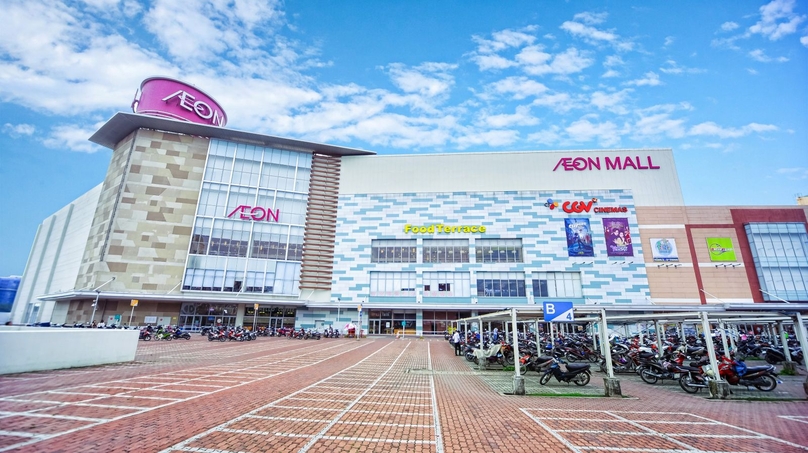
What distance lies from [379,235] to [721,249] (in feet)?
140

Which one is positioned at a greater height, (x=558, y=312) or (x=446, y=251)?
(x=446, y=251)

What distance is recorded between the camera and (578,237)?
141ft

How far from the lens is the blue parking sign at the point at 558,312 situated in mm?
11070

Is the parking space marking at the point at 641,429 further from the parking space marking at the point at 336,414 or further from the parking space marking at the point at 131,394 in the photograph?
the parking space marking at the point at 131,394

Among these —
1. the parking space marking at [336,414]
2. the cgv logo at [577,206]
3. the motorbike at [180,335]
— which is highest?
the cgv logo at [577,206]

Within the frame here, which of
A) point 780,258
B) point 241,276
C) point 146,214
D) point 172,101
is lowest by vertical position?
point 241,276

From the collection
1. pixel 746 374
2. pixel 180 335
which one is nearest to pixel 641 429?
pixel 746 374

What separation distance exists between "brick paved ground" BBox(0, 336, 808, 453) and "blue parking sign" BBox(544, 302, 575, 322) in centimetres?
233

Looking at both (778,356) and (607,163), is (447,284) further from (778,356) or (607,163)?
(778,356)

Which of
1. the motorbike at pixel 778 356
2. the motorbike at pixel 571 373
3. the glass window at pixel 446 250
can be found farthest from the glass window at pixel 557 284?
the motorbike at pixel 571 373

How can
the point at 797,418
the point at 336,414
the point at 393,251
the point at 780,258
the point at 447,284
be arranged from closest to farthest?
the point at 336,414, the point at 797,418, the point at 780,258, the point at 447,284, the point at 393,251

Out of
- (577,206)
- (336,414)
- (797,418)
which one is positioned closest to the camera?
(336,414)

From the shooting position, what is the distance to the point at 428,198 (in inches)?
1844

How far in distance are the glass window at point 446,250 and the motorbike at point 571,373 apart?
103ft
